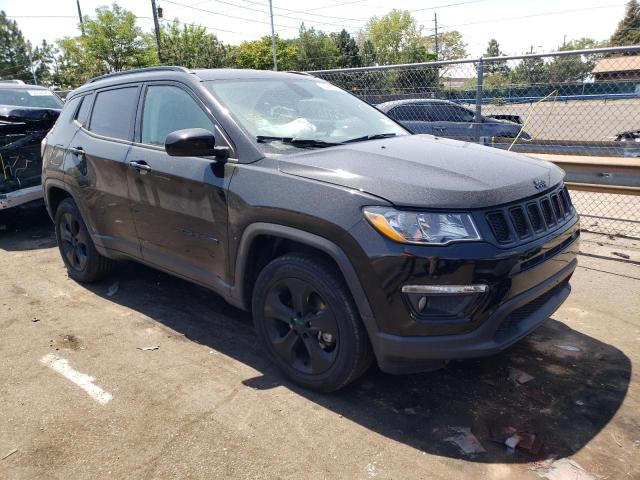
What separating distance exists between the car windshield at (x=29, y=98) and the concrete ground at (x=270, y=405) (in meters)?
5.25

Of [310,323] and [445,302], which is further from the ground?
[445,302]

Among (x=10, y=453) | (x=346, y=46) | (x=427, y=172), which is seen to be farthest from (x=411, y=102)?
(x=346, y=46)

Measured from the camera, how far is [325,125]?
360cm

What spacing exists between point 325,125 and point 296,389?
1.74 metres

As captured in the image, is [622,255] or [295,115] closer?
[295,115]

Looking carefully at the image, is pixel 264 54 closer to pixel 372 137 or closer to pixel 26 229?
pixel 26 229

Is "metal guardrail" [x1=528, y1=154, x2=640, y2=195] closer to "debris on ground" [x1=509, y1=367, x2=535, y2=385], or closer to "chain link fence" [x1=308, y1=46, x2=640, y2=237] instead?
"chain link fence" [x1=308, y1=46, x2=640, y2=237]

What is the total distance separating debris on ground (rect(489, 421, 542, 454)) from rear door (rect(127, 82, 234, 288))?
6.01 feet

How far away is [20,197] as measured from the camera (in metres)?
6.77

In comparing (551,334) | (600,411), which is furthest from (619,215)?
(600,411)

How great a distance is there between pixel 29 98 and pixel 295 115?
686 centimetres

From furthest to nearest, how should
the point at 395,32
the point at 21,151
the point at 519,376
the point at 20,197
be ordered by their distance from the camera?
the point at 395,32, the point at 21,151, the point at 20,197, the point at 519,376

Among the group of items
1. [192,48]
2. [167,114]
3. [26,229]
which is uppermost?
[192,48]

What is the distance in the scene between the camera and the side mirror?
10.1 ft
